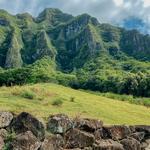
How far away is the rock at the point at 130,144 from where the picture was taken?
17.1 meters

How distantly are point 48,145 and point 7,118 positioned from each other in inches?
68.9

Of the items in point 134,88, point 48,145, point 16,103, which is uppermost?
point 134,88

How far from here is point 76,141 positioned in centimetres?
1694

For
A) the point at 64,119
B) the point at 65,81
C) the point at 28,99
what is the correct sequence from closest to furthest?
the point at 64,119 < the point at 28,99 < the point at 65,81

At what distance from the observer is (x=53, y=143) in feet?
53.9

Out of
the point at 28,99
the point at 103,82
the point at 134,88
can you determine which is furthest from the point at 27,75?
the point at 28,99

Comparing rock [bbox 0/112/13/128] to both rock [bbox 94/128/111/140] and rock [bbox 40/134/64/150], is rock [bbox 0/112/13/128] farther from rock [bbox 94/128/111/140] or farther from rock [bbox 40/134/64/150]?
rock [bbox 94/128/111/140]

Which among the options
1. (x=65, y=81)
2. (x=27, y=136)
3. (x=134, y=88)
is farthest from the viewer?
(x=65, y=81)

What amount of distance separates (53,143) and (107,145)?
1.89m

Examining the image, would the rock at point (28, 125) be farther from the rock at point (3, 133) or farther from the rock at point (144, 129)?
the rock at point (144, 129)

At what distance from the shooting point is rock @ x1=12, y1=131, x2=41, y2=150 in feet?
52.1

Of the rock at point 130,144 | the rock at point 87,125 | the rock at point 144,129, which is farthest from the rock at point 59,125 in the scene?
the rock at point 144,129

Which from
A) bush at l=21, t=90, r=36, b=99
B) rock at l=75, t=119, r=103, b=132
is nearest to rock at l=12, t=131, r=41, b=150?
rock at l=75, t=119, r=103, b=132

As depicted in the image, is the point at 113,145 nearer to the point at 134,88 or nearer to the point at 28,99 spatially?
the point at 28,99
